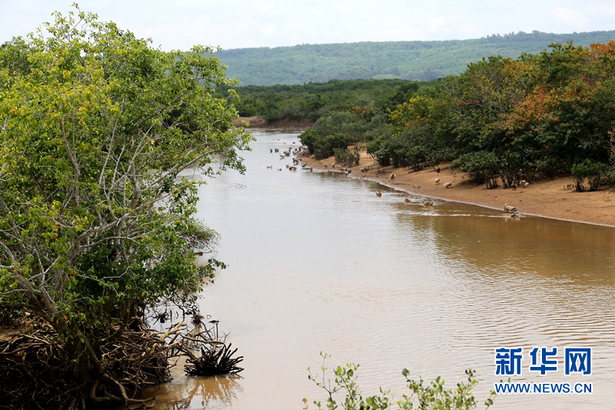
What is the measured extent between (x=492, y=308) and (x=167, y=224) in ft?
26.5

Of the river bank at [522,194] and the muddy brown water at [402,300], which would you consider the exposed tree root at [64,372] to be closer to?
the muddy brown water at [402,300]

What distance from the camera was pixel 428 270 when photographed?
54.9 ft

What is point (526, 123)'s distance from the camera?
89.5 ft

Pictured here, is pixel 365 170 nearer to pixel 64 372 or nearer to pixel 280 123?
pixel 64 372

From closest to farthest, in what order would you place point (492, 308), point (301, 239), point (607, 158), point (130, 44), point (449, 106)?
point (130, 44) → point (492, 308) → point (301, 239) → point (607, 158) → point (449, 106)

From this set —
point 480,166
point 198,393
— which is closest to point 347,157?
point 480,166

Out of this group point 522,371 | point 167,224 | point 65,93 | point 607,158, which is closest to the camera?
point 65,93

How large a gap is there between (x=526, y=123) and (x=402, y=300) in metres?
16.2

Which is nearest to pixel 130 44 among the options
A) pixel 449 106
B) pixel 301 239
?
pixel 301 239

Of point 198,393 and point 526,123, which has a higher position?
point 526,123

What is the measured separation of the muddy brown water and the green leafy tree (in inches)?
91.6

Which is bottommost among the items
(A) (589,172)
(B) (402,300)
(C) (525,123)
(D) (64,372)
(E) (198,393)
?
(E) (198,393)

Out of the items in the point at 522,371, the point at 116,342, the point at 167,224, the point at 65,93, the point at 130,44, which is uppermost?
the point at 130,44

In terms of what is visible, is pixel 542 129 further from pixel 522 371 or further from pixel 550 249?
pixel 522 371
